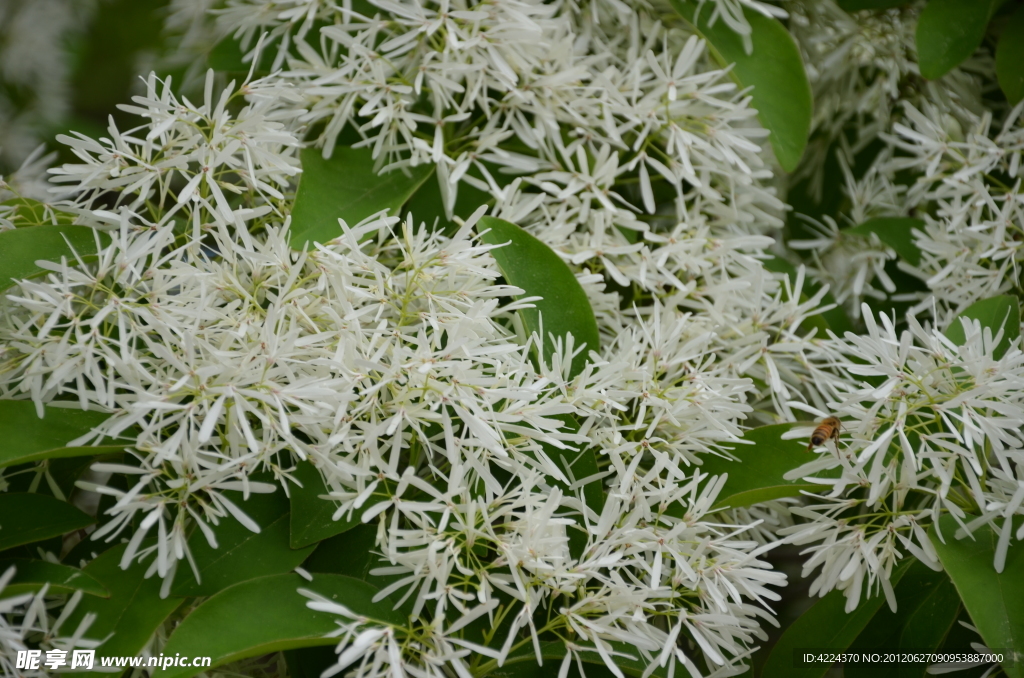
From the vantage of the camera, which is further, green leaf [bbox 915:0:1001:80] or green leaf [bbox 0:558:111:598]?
green leaf [bbox 915:0:1001:80]

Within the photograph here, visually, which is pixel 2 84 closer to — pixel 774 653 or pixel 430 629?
pixel 430 629

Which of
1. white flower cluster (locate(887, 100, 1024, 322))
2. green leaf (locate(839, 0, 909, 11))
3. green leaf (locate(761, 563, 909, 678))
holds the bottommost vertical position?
green leaf (locate(761, 563, 909, 678))

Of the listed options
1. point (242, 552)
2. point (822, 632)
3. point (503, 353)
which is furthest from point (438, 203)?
point (822, 632)

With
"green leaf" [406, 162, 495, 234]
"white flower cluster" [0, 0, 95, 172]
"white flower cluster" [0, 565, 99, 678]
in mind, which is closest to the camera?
"white flower cluster" [0, 565, 99, 678]

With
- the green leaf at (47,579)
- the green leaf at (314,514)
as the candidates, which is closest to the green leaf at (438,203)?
the green leaf at (314,514)

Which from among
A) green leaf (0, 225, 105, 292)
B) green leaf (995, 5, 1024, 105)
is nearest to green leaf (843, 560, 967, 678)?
green leaf (995, 5, 1024, 105)

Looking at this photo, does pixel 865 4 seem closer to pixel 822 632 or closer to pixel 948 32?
pixel 948 32

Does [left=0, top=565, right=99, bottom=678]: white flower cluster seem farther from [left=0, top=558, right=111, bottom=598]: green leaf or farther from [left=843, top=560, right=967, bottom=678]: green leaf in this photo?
[left=843, top=560, right=967, bottom=678]: green leaf

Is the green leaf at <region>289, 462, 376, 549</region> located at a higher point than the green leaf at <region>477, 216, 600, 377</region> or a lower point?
lower
